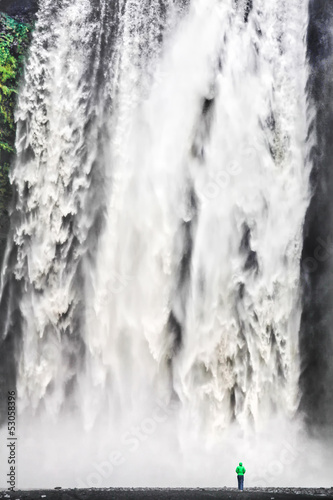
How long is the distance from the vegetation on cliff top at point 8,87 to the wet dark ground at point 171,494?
6.52 m

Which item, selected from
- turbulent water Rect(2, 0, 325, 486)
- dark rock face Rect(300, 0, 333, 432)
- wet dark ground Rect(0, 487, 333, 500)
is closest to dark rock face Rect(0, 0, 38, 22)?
turbulent water Rect(2, 0, 325, 486)

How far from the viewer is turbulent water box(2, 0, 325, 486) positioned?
50.4 ft

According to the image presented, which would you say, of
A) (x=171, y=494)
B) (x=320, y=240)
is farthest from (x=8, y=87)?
(x=171, y=494)

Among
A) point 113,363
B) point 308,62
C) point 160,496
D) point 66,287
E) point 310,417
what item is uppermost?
point 308,62

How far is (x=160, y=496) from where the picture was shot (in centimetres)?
1220

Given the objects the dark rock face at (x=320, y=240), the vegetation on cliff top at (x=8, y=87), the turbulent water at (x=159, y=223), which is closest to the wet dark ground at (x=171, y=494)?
the turbulent water at (x=159, y=223)

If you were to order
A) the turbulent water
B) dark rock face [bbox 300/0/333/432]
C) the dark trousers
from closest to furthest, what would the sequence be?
the dark trousers → the turbulent water → dark rock face [bbox 300/0/333/432]

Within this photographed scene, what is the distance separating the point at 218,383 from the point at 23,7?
32.4 ft

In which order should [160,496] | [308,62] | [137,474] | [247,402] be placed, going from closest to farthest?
[160,496]
[137,474]
[247,402]
[308,62]

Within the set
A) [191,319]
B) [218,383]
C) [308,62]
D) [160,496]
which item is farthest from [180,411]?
[308,62]

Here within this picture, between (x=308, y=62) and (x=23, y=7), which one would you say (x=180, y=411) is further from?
(x=23, y=7)

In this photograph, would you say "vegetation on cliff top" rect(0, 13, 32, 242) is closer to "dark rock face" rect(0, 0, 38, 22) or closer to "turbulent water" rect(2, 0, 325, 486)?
"dark rock face" rect(0, 0, 38, 22)

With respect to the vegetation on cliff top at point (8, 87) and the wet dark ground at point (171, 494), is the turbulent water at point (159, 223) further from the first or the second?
the wet dark ground at point (171, 494)

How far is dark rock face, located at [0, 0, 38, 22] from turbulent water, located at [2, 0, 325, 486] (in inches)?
13.4
